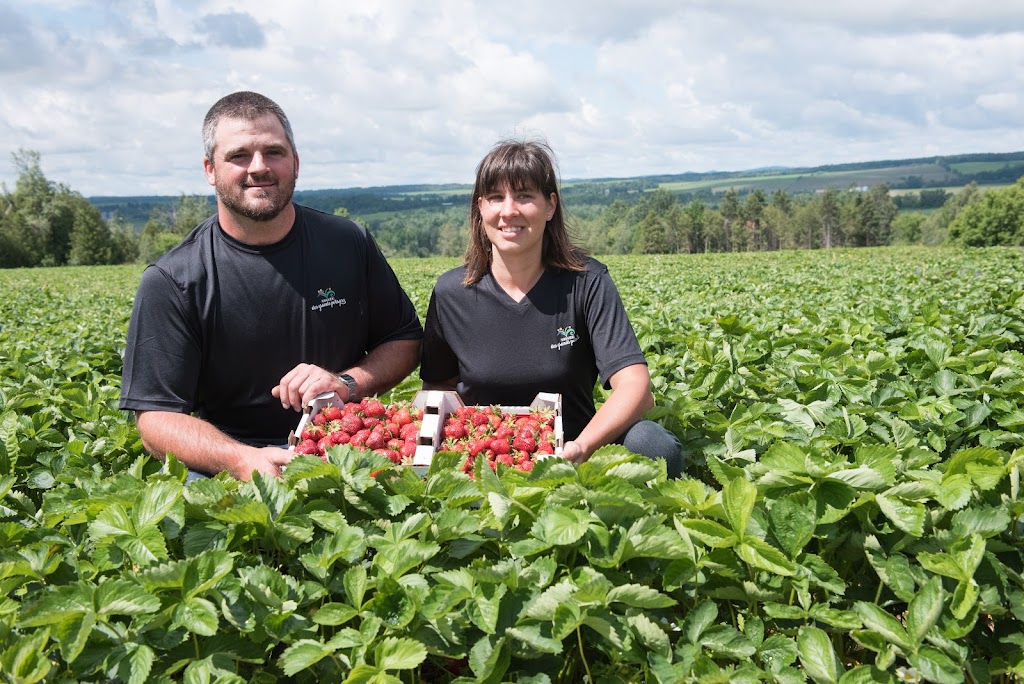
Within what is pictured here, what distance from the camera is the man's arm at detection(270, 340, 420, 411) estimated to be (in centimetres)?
309

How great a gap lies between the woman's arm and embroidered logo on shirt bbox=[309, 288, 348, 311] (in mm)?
1319

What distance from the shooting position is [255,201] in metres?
3.36

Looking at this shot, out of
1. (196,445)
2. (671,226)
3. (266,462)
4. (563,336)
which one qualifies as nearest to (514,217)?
(563,336)

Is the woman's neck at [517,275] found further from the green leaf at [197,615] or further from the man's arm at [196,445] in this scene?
the green leaf at [197,615]

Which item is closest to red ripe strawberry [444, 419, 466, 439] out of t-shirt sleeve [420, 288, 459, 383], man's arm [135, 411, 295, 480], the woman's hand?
the woman's hand

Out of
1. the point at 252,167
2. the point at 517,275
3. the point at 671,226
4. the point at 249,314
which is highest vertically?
the point at 252,167

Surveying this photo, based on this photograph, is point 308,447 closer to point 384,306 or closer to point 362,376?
point 362,376

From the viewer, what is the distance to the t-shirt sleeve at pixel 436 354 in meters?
3.71

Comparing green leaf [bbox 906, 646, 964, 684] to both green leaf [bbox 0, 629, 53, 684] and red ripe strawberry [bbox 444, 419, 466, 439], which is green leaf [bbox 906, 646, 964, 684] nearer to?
red ripe strawberry [bbox 444, 419, 466, 439]

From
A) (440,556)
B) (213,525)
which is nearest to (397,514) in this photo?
(440,556)

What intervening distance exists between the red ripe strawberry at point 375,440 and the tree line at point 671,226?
44984 millimetres

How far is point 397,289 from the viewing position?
3.93m

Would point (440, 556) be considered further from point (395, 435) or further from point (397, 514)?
point (395, 435)

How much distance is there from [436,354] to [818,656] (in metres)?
2.37
